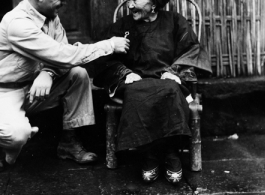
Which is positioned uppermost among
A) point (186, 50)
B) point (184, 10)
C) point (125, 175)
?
point (184, 10)

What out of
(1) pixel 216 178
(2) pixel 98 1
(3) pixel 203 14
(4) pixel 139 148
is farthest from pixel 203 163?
(2) pixel 98 1

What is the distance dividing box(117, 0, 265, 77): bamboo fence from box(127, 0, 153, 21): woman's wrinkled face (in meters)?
0.62

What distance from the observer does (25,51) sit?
12.5ft

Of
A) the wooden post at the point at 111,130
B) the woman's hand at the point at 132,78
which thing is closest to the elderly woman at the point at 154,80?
the woman's hand at the point at 132,78

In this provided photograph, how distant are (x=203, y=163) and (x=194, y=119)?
485 millimetres

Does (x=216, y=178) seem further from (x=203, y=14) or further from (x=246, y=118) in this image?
(x=203, y=14)

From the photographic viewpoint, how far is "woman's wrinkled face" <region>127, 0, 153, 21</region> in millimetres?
4191

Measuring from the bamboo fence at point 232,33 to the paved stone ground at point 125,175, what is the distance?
2.69 feet

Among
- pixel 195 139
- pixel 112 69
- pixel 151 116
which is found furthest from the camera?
pixel 112 69

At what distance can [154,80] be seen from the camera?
3830 mm

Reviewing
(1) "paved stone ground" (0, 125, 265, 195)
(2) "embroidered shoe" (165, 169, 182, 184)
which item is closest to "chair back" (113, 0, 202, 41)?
(1) "paved stone ground" (0, 125, 265, 195)

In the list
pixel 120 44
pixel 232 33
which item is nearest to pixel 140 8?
pixel 120 44

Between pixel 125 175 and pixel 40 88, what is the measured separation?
3.35 feet

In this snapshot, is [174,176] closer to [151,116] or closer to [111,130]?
[151,116]
